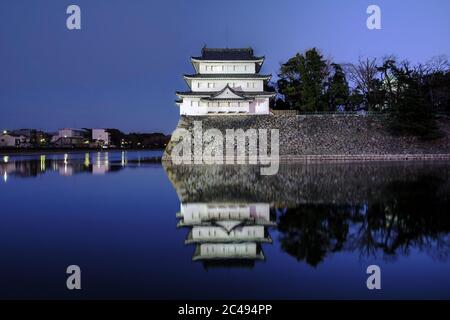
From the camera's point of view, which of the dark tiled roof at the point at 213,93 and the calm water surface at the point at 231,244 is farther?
the dark tiled roof at the point at 213,93

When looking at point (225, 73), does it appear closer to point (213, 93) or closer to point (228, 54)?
point (228, 54)

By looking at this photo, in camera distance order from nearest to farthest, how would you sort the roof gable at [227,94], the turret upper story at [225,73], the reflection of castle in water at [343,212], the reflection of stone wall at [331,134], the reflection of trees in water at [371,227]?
the reflection of trees in water at [371,227], the reflection of castle in water at [343,212], the reflection of stone wall at [331,134], the roof gable at [227,94], the turret upper story at [225,73]

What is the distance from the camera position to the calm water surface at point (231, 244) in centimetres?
506

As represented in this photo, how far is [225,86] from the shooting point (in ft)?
130

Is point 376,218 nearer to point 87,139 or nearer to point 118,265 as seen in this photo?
point 118,265

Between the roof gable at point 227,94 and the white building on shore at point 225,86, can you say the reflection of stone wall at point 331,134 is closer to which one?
the white building on shore at point 225,86

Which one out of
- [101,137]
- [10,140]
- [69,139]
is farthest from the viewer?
[101,137]

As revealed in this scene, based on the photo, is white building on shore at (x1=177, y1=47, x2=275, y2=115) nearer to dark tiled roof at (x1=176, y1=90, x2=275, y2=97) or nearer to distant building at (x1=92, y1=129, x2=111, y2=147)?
dark tiled roof at (x1=176, y1=90, x2=275, y2=97)

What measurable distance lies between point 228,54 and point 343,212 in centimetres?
3463

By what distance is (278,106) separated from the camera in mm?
45281

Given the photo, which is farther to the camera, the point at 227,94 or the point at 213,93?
the point at 213,93

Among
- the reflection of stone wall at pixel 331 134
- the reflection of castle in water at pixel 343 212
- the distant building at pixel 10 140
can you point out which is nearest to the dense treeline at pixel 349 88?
the reflection of stone wall at pixel 331 134

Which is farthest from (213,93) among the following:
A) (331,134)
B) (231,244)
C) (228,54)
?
(231,244)
